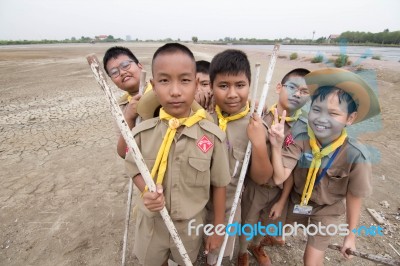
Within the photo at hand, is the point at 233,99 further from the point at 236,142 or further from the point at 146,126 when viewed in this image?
the point at 146,126

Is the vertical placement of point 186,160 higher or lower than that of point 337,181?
higher

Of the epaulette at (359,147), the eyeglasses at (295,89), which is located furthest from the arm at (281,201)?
the eyeglasses at (295,89)

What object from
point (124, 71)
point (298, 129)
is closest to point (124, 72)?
point (124, 71)

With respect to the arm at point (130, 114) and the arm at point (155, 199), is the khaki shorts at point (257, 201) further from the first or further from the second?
the arm at point (130, 114)

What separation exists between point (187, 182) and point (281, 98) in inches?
54.5

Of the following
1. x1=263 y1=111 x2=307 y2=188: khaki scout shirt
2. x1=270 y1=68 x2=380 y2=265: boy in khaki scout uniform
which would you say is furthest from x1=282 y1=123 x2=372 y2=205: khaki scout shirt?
x1=263 y1=111 x2=307 y2=188: khaki scout shirt

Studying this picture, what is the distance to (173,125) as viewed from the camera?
1.62 m

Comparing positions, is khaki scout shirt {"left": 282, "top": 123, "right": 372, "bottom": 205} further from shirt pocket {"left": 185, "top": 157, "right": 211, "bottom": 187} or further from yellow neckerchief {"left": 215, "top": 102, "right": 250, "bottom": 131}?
shirt pocket {"left": 185, "top": 157, "right": 211, "bottom": 187}

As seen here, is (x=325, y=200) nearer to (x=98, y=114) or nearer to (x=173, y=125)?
(x=173, y=125)

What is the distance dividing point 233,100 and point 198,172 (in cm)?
67

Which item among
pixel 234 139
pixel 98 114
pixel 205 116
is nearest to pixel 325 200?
pixel 234 139

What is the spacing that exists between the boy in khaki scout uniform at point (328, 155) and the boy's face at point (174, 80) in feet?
2.33

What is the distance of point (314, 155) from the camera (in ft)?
6.13

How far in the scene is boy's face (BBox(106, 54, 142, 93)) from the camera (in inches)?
98.4
